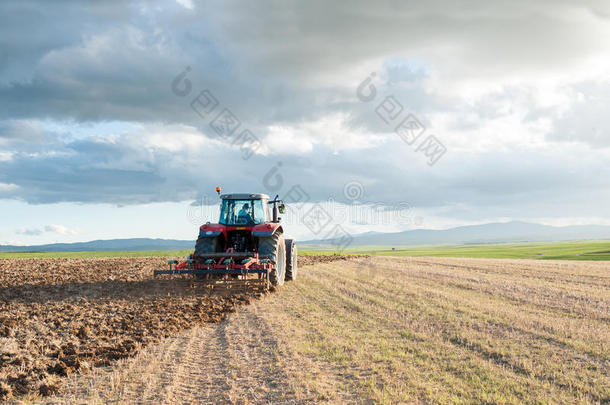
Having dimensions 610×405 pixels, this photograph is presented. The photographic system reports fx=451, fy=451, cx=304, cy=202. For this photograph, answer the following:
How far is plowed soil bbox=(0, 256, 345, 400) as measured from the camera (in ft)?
21.4

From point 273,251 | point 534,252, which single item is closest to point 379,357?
point 273,251

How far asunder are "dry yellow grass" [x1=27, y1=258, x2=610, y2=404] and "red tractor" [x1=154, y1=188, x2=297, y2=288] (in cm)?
186

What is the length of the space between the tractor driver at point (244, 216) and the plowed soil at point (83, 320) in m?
2.53

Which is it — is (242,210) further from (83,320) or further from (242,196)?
(83,320)

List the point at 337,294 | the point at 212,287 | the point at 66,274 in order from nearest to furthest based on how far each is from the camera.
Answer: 1. the point at 337,294
2. the point at 212,287
3. the point at 66,274

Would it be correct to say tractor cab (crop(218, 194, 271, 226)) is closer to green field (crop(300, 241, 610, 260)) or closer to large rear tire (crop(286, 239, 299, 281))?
large rear tire (crop(286, 239, 299, 281))

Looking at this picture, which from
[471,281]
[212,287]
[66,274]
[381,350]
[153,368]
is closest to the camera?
[153,368]

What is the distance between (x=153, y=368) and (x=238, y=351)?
4.72 feet

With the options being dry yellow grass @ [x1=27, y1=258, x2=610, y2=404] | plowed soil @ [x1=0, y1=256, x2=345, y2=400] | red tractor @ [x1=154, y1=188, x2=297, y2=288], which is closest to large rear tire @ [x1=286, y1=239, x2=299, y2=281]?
red tractor @ [x1=154, y1=188, x2=297, y2=288]

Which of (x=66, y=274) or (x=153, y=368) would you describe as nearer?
(x=153, y=368)

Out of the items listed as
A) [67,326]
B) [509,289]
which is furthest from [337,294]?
[67,326]

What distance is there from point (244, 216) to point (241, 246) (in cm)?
101

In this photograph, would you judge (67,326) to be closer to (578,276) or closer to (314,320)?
(314,320)

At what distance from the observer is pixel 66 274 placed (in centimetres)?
1978
